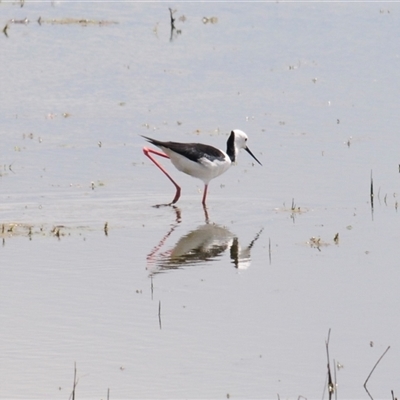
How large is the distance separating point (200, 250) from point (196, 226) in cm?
101

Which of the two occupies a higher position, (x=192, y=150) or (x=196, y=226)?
(x=192, y=150)

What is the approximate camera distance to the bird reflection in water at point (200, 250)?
34.1ft

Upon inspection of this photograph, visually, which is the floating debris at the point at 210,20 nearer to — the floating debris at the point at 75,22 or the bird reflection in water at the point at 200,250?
the floating debris at the point at 75,22

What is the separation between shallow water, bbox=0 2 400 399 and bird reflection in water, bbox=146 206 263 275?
0.11 feet

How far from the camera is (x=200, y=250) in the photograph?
11.0 meters

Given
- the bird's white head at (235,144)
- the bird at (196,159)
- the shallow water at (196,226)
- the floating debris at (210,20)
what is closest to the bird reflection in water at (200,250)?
the shallow water at (196,226)

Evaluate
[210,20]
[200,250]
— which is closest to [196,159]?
[200,250]

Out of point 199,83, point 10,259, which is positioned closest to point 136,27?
point 199,83

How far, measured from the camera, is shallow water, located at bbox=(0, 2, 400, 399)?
7730 millimetres

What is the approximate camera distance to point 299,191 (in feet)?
43.8

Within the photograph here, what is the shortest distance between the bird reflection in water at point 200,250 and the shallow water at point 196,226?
0.03m

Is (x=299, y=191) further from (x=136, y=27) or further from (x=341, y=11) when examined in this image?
(x=341, y=11)

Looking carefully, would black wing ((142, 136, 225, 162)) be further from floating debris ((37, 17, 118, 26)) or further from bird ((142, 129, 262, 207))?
floating debris ((37, 17, 118, 26))

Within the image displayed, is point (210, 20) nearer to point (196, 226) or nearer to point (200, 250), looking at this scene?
point (196, 226)
